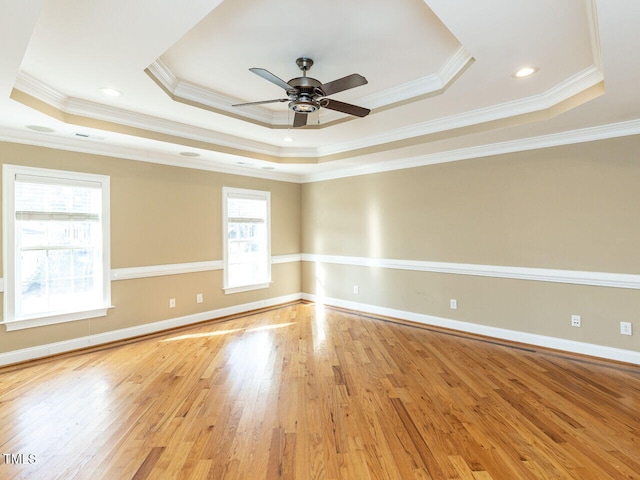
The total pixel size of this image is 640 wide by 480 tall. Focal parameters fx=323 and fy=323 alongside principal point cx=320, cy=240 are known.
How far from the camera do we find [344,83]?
8.05ft

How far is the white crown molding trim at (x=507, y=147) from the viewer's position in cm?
336

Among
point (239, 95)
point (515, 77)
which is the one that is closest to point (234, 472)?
point (239, 95)

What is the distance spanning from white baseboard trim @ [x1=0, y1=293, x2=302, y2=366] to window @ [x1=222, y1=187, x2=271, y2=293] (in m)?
0.35

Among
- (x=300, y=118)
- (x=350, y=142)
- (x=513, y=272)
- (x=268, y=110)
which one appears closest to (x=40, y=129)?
(x=268, y=110)

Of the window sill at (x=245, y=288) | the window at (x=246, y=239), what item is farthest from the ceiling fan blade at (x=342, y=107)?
the window sill at (x=245, y=288)

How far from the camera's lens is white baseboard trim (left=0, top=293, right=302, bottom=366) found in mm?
3529

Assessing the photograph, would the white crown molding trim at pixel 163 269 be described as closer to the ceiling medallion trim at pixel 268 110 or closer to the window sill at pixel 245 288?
the window sill at pixel 245 288

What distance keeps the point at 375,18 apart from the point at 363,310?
436cm

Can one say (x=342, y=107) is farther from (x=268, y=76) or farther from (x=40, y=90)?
(x=40, y=90)

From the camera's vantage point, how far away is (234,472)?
6.25ft

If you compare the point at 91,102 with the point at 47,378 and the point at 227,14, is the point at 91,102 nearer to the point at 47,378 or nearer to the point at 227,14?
the point at 227,14

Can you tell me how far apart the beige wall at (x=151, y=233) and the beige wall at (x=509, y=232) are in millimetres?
2214

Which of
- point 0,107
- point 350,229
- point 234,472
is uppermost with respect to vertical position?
point 0,107

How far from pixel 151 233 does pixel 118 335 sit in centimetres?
140
